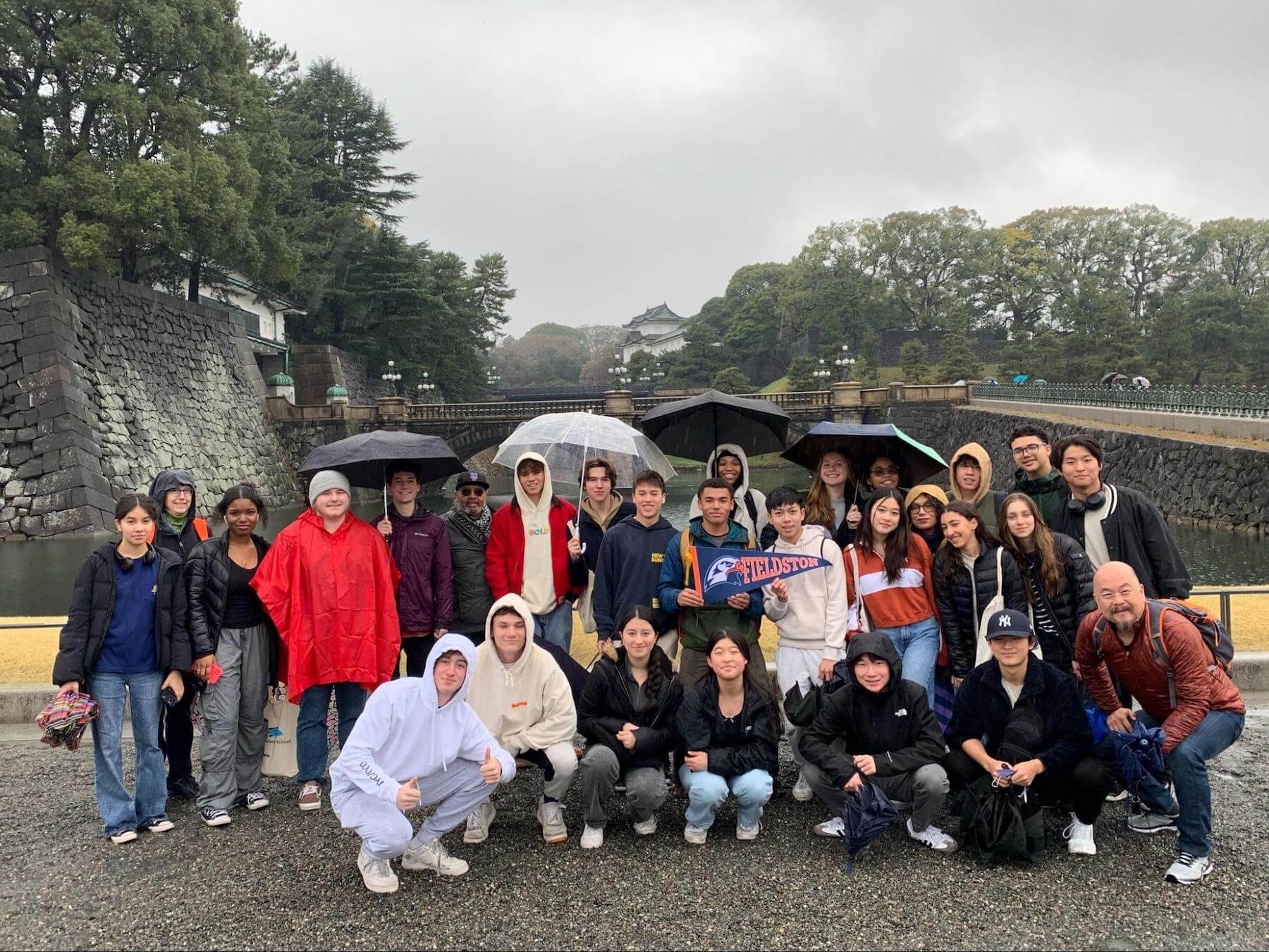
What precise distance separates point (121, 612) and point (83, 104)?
1947 cm

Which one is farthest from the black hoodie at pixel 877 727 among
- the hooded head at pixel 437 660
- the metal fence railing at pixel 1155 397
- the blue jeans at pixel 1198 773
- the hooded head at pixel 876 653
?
the metal fence railing at pixel 1155 397

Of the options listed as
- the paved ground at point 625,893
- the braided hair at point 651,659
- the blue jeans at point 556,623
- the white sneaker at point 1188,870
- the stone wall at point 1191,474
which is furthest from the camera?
the stone wall at point 1191,474

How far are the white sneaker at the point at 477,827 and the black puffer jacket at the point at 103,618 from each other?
53.2 inches

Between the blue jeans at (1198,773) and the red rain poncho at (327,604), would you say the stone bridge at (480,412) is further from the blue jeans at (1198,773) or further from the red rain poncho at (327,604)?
the blue jeans at (1198,773)

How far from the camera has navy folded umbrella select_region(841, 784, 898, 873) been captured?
3.17 m

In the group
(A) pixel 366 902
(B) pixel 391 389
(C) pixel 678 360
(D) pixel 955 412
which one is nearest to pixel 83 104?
(B) pixel 391 389

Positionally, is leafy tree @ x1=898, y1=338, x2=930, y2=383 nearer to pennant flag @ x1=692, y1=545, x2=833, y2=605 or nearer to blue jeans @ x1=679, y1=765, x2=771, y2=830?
pennant flag @ x1=692, y1=545, x2=833, y2=605

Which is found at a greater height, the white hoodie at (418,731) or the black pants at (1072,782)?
the white hoodie at (418,731)

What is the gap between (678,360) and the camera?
184 ft

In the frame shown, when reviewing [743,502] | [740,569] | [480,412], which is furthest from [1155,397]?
[740,569]

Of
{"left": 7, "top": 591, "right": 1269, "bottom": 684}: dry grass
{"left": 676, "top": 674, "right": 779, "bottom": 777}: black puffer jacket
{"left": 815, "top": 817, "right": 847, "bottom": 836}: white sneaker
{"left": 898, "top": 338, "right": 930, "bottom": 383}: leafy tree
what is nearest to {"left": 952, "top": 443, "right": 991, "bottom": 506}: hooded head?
{"left": 676, "top": 674, "right": 779, "bottom": 777}: black puffer jacket

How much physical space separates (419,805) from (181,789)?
5.04 ft

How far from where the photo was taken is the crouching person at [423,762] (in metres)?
3.10

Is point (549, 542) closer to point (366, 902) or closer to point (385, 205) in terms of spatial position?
point (366, 902)
